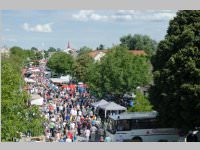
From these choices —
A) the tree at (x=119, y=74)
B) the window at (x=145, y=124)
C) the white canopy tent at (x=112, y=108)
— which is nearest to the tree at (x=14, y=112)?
the window at (x=145, y=124)

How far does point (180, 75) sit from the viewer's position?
25281 mm

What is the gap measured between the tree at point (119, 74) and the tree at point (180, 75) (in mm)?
19003

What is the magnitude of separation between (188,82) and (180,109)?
1521 mm

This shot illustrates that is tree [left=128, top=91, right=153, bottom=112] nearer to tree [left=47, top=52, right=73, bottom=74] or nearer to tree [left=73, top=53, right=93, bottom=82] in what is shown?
tree [left=73, top=53, right=93, bottom=82]

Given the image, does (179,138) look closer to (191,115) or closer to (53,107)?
(191,115)

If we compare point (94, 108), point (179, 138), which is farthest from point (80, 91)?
point (179, 138)

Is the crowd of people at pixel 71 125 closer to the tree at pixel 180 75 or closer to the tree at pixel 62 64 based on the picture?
the tree at pixel 180 75

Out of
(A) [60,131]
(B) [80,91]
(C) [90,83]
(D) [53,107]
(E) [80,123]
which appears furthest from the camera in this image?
(B) [80,91]

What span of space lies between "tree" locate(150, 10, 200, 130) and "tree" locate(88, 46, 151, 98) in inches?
748

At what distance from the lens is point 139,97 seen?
→ 3506 cm

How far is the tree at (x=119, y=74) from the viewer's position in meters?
47.3

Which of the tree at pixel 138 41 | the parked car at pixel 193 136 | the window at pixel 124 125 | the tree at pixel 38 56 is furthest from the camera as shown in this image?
the tree at pixel 38 56

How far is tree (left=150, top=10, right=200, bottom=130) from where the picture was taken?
24.6 m

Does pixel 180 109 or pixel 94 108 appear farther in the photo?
pixel 94 108
